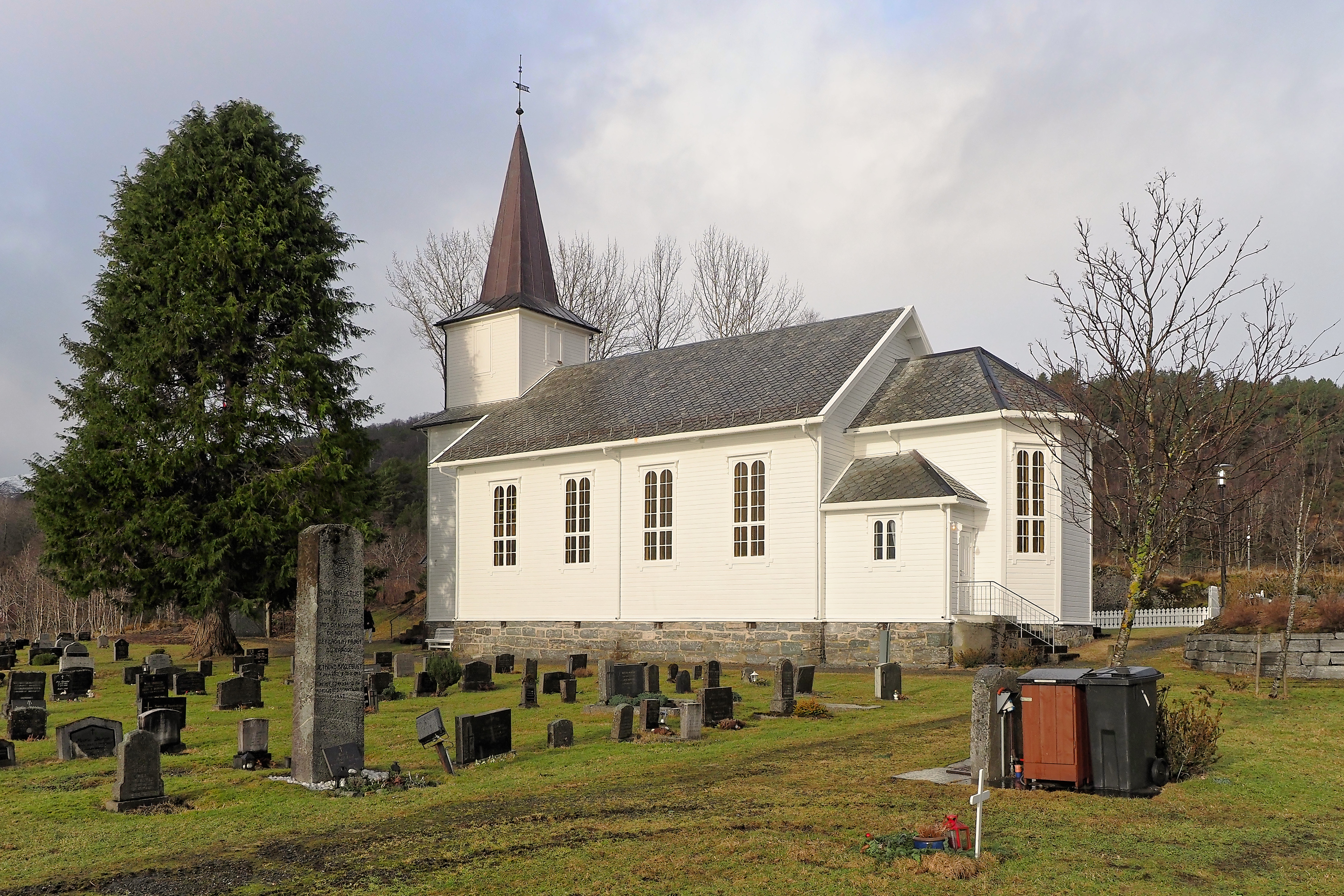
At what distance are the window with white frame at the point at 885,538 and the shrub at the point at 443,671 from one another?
946 centimetres

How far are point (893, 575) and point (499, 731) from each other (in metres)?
13.4

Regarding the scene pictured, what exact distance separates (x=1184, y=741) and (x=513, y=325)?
2719cm

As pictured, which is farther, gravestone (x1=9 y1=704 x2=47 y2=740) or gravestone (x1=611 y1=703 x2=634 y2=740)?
gravestone (x1=9 y1=704 x2=47 y2=740)

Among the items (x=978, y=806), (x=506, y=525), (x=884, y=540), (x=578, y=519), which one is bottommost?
(x=978, y=806)

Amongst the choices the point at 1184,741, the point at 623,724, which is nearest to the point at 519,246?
the point at 623,724

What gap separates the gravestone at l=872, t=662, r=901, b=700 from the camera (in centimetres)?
1728

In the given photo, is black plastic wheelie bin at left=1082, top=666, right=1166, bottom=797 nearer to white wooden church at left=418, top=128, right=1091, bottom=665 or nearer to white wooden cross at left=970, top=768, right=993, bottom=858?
white wooden cross at left=970, top=768, right=993, bottom=858

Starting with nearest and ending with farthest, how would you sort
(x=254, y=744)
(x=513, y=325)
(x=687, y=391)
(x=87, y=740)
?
(x=254, y=744) → (x=87, y=740) → (x=687, y=391) → (x=513, y=325)

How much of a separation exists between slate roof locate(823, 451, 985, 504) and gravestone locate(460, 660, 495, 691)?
344 inches

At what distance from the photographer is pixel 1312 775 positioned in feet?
33.2

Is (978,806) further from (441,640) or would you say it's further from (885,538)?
(441,640)

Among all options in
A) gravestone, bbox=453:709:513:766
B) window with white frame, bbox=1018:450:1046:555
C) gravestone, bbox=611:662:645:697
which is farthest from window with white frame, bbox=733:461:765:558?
gravestone, bbox=453:709:513:766

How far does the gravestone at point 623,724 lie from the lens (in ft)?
42.8

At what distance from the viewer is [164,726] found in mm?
12422
